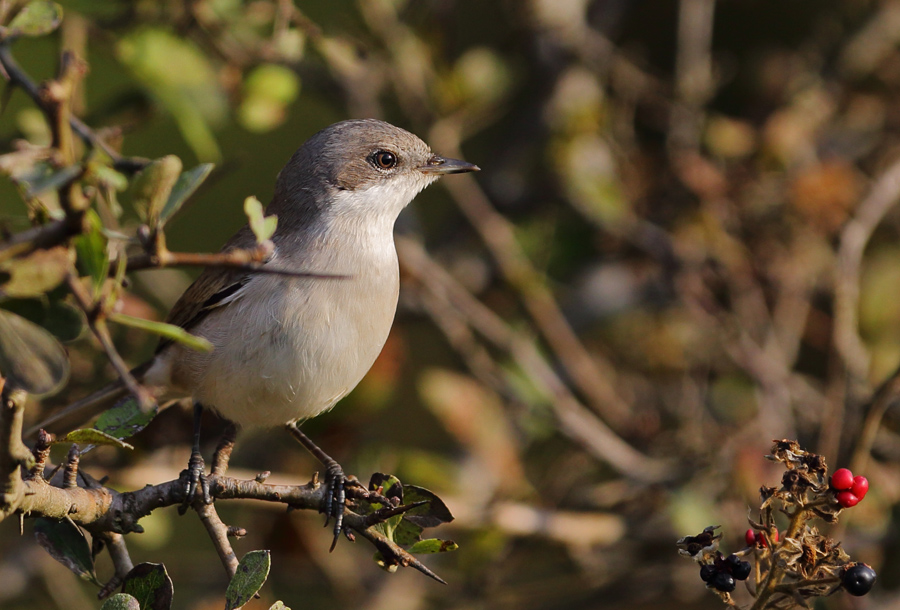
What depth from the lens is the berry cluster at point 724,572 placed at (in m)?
1.67

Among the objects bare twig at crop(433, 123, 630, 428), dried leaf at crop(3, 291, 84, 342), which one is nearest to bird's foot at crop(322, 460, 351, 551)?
dried leaf at crop(3, 291, 84, 342)

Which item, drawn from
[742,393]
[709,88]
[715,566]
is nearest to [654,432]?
[742,393]

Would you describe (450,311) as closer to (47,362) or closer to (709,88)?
(709,88)

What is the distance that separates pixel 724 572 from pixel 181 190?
3.92 ft

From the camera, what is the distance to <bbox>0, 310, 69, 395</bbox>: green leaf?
136 cm

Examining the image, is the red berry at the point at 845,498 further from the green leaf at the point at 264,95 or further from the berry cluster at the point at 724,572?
the green leaf at the point at 264,95

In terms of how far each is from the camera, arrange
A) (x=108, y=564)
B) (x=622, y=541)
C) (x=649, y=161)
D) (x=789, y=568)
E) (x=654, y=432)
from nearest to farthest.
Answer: (x=789, y=568) → (x=108, y=564) → (x=622, y=541) → (x=654, y=432) → (x=649, y=161)

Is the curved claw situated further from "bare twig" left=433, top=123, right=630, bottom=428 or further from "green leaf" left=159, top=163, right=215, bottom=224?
"bare twig" left=433, top=123, right=630, bottom=428

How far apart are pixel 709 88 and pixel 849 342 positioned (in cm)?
153

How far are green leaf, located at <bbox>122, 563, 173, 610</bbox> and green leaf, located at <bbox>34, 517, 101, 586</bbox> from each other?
240 mm

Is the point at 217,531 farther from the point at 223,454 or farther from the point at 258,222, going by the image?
the point at 258,222

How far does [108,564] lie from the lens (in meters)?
3.63

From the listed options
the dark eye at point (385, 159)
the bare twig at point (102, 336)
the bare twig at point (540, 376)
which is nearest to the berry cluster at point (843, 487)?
the bare twig at point (102, 336)

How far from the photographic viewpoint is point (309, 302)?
274cm
